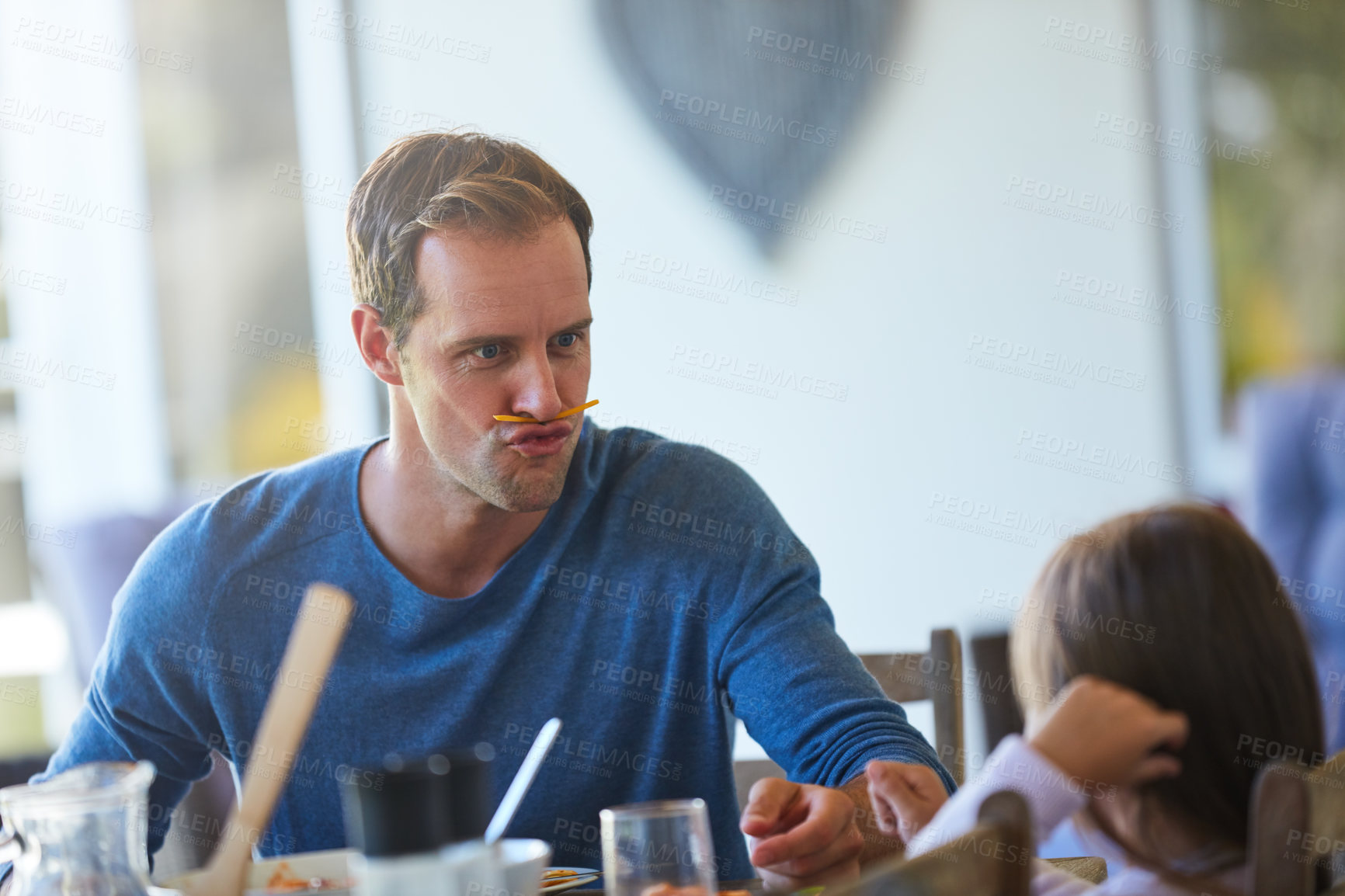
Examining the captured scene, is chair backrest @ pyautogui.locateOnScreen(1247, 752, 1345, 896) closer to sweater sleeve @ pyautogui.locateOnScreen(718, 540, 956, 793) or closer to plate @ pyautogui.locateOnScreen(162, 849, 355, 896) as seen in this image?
sweater sleeve @ pyautogui.locateOnScreen(718, 540, 956, 793)

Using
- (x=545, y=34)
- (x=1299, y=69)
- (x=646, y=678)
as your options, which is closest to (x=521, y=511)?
(x=646, y=678)

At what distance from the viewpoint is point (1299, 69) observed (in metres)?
3.28

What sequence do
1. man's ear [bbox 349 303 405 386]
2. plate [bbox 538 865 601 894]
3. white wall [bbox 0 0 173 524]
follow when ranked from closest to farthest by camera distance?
plate [bbox 538 865 601 894]
man's ear [bbox 349 303 405 386]
white wall [bbox 0 0 173 524]

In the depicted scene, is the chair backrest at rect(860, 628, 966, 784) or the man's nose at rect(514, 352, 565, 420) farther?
the chair backrest at rect(860, 628, 966, 784)


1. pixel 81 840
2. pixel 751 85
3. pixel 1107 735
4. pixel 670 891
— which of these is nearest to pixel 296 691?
pixel 81 840

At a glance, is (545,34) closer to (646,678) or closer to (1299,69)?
(1299,69)

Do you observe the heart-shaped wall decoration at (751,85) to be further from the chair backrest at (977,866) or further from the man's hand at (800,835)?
the chair backrest at (977,866)

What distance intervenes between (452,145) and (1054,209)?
7.89ft

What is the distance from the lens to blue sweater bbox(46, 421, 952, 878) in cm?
121

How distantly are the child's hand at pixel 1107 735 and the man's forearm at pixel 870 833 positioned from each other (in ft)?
0.73

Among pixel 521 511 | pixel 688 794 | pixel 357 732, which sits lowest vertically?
pixel 688 794

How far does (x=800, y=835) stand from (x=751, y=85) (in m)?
2.63

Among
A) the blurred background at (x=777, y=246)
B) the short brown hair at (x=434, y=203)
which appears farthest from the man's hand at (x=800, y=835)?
the blurred background at (x=777, y=246)

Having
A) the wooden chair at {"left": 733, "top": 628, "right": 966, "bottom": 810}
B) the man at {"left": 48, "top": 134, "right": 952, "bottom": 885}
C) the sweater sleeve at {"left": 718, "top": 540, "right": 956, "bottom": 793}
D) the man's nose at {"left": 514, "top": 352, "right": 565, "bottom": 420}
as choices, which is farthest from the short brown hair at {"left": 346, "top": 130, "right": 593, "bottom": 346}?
the wooden chair at {"left": 733, "top": 628, "right": 966, "bottom": 810}
